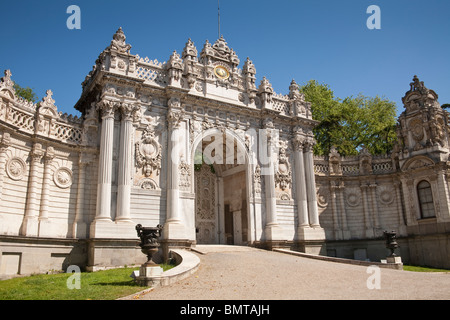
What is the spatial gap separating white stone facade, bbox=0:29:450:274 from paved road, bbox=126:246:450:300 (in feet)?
17.2

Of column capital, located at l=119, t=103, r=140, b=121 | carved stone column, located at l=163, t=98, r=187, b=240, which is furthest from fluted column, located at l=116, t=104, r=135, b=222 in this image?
carved stone column, located at l=163, t=98, r=187, b=240

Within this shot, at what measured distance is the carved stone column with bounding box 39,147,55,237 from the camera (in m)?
16.8

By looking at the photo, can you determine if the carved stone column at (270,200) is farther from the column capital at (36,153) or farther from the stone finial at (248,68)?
the column capital at (36,153)

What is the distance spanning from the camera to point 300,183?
25.0 metres

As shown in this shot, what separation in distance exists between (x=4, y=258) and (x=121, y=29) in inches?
486

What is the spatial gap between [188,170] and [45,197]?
23.0 feet

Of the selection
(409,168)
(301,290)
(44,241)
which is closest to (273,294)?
(301,290)

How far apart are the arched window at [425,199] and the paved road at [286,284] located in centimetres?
1181

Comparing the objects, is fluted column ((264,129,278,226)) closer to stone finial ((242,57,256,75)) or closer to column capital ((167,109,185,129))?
stone finial ((242,57,256,75))

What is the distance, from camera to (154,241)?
12375 millimetres

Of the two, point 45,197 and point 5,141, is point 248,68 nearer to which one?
point 45,197
